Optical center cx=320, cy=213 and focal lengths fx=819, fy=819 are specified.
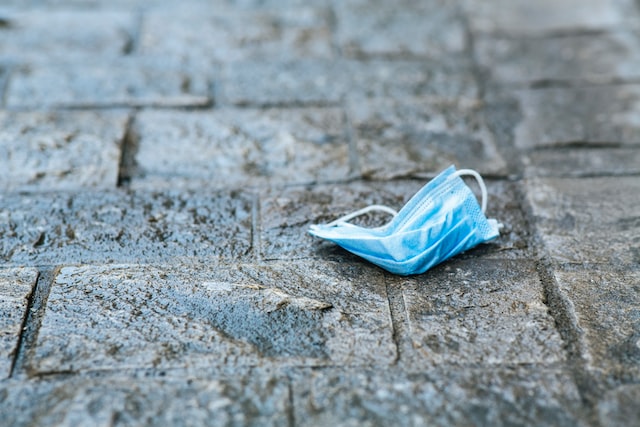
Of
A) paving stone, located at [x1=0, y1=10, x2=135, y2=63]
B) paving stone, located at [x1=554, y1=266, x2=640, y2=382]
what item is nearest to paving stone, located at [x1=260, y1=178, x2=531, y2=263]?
paving stone, located at [x1=554, y1=266, x2=640, y2=382]

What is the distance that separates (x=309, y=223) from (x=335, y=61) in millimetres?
→ 1326

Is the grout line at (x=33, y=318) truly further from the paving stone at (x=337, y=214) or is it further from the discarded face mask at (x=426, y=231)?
the discarded face mask at (x=426, y=231)

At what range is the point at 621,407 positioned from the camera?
1942 millimetres

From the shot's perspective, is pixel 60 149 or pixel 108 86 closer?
pixel 60 149

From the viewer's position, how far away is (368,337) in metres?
2.16

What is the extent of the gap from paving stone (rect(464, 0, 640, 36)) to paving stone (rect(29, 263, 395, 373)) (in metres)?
2.14

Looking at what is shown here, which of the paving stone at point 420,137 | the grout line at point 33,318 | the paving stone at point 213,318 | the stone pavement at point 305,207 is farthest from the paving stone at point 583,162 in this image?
the grout line at point 33,318

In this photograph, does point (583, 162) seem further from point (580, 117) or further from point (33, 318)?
point (33, 318)

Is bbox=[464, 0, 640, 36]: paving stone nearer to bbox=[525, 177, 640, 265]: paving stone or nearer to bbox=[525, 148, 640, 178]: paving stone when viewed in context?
bbox=[525, 148, 640, 178]: paving stone

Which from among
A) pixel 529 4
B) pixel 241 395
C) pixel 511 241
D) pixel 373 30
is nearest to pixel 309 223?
pixel 511 241

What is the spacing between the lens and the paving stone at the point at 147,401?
1886 mm

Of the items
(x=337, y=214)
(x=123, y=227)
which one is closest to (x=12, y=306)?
(x=123, y=227)

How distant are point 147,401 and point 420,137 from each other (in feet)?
5.53

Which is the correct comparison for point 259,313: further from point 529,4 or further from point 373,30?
point 529,4
